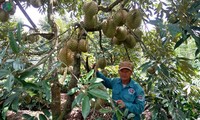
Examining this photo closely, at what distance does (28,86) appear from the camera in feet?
2.67

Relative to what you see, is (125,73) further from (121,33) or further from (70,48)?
(70,48)

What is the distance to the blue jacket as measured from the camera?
4.75 feet

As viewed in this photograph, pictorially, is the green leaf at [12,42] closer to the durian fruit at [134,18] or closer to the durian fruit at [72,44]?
the durian fruit at [72,44]

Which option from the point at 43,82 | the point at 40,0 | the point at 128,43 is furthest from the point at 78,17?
the point at 43,82

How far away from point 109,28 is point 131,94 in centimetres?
43

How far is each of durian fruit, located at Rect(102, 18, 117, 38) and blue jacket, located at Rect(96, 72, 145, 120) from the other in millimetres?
318

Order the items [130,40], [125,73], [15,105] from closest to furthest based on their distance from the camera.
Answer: [15,105] < [130,40] < [125,73]

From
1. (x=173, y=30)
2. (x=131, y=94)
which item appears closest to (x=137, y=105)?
(x=131, y=94)

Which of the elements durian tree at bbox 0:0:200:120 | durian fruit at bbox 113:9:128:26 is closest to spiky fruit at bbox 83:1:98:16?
durian tree at bbox 0:0:200:120

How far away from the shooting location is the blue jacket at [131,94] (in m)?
1.45

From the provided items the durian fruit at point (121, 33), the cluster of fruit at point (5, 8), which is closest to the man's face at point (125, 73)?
the durian fruit at point (121, 33)

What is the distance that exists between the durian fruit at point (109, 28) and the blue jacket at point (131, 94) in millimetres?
318

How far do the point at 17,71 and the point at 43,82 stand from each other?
9cm

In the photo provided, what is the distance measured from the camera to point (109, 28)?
1328mm
